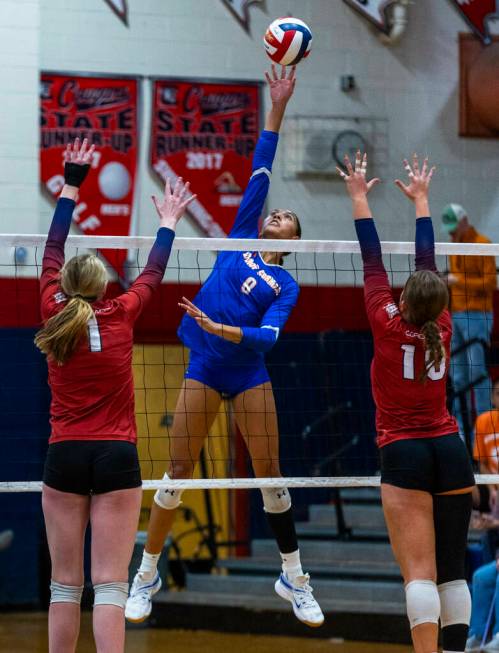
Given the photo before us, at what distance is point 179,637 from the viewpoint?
9.60 metres

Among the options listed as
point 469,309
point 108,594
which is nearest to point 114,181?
point 469,309

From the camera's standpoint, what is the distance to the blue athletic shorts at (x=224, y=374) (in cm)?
630

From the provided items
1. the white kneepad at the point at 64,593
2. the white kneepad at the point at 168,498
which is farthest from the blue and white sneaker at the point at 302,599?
the white kneepad at the point at 64,593

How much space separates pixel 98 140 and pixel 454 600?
24.4ft

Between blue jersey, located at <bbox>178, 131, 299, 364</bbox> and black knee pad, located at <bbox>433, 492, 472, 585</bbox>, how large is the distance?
1.53m

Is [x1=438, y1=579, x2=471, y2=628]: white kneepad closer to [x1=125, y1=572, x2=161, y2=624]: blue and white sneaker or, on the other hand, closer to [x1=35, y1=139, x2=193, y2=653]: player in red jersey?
[x1=35, y1=139, x2=193, y2=653]: player in red jersey

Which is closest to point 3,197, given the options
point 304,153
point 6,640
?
point 304,153

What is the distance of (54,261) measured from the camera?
5223 mm

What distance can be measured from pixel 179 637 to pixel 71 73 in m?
5.43

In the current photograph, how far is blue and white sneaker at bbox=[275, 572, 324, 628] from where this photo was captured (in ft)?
21.4

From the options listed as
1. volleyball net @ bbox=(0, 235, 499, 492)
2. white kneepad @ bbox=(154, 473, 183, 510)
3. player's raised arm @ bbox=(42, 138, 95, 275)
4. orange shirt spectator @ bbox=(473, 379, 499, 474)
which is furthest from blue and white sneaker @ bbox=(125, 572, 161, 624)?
volleyball net @ bbox=(0, 235, 499, 492)

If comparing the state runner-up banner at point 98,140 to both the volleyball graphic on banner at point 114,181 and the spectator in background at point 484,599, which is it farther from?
the spectator in background at point 484,599

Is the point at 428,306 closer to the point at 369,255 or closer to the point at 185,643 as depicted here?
Answer: the point at 369,255

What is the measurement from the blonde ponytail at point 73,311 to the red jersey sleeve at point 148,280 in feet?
0.48
